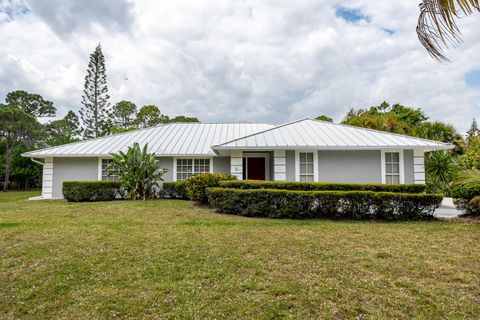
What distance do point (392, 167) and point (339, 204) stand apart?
583 cm

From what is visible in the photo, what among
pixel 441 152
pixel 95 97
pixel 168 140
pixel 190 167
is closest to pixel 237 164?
pixel 190 167

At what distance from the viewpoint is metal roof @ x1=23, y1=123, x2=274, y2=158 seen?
574 inches

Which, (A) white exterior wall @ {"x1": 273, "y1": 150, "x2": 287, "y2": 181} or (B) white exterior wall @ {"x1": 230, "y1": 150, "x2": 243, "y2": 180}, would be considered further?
(B) white exterior wall @ {"x1": 230, "y1": 150, "x2": 243, "y2": 180}

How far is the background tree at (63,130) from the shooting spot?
33.1 meters

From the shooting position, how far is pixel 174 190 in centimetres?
1359

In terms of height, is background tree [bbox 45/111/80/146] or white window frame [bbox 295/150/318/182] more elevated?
background tree [bbox 45/111/80/146]

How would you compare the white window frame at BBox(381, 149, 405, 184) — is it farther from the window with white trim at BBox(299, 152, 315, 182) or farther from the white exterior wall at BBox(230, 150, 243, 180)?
Answer: the white exterior wall at BBox(230, 150, 243, 180)

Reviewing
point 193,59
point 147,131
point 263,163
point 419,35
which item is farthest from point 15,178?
point 419,35

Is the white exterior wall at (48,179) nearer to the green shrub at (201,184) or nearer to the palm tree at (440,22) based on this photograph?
the green shrub at (201,184)

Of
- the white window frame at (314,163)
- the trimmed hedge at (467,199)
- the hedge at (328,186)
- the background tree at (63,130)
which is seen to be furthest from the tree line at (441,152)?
the background tree at (63,130)

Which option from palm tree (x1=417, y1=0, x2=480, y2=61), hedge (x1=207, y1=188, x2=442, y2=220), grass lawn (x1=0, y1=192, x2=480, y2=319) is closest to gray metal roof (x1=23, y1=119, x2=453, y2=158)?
hedge (x1=207, y1=188, x2=442, y2=220)

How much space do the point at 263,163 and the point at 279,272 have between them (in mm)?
10542

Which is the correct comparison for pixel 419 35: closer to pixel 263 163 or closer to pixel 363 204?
pixel 363 204

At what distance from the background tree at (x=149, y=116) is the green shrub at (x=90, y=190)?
25.2m
